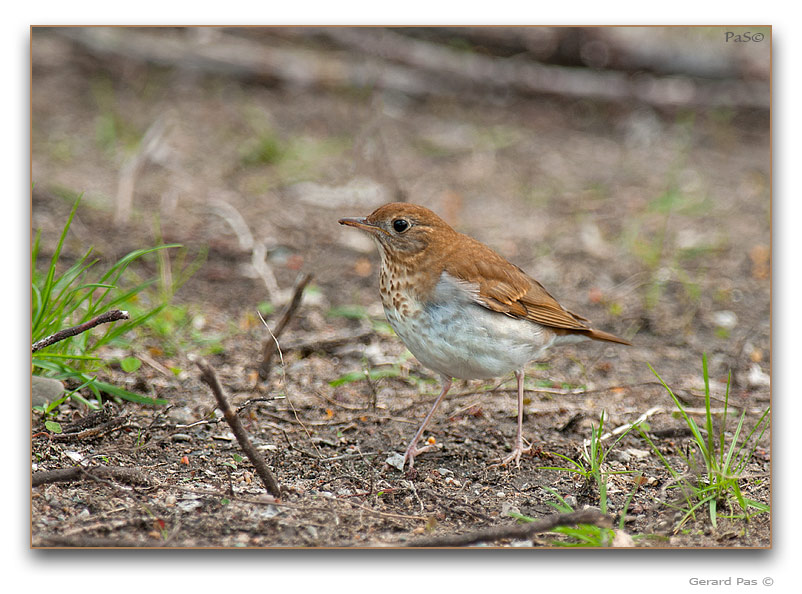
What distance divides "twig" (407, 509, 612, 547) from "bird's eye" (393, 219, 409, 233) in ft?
4.76

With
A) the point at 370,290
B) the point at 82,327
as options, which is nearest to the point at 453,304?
the point at 82,327

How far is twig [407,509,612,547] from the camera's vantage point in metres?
3.26

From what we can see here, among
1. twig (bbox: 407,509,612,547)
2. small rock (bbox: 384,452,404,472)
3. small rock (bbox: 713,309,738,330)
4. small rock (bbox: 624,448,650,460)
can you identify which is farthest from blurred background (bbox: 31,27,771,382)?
twig (bbox: 407,509,612,547)

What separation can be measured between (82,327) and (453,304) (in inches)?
60.2

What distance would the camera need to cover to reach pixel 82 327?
11.8 ft

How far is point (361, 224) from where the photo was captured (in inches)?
165

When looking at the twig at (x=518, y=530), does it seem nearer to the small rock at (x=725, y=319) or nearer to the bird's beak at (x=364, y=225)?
the bird's beak at (x=364, y=225)

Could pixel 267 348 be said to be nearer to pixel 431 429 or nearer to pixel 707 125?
pixel 431 429

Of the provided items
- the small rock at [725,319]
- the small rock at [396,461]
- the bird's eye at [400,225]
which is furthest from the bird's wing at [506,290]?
the small rock at [725,319]

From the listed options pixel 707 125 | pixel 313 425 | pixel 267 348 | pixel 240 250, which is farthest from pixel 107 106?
pixel 707 125

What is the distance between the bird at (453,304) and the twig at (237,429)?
74 centimetres

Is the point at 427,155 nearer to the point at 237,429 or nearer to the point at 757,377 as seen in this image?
the point at 757,377

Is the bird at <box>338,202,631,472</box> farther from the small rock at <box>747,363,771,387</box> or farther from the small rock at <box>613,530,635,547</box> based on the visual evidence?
the small rock at <box>747,363,771,387</box>

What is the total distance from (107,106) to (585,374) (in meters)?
4.71
